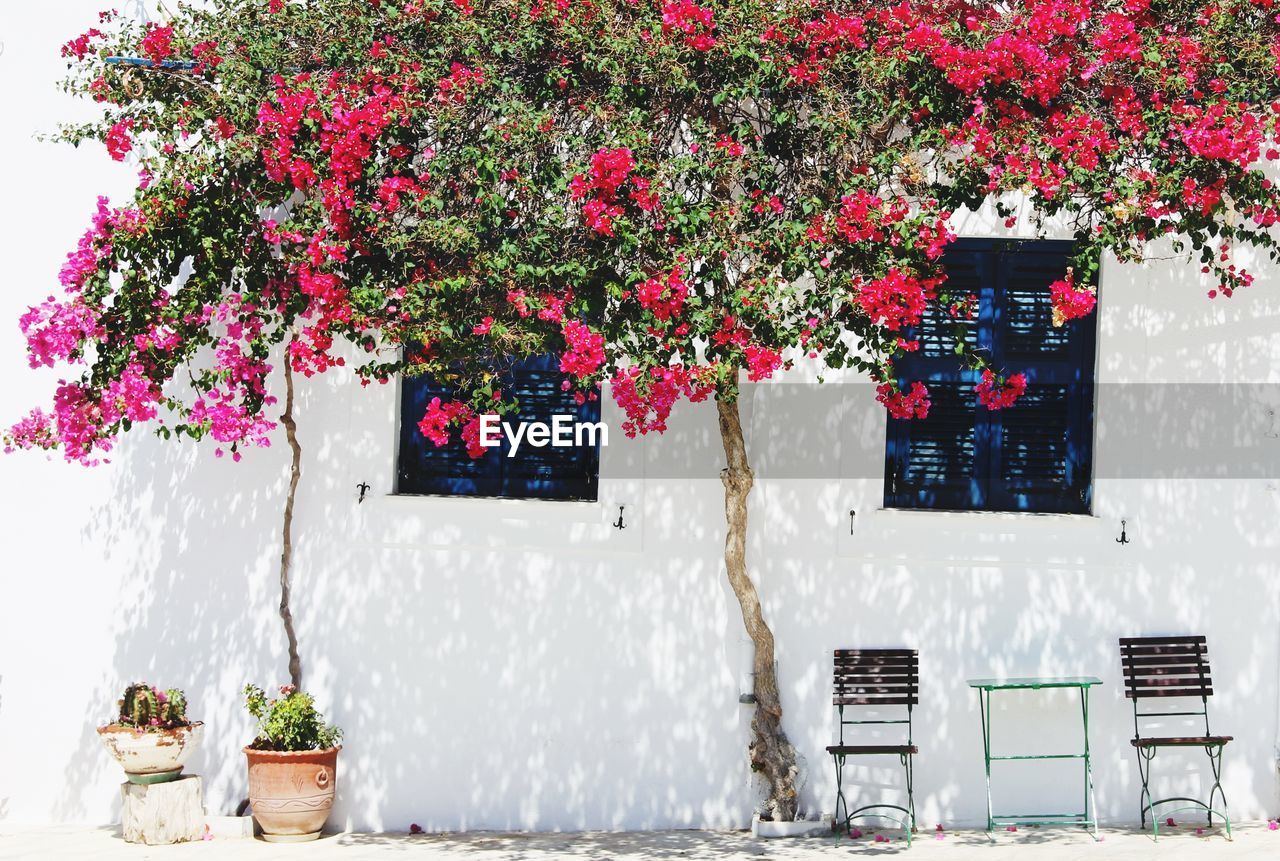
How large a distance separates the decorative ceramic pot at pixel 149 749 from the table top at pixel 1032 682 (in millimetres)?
4087

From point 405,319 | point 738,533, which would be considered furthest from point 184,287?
point 738,533

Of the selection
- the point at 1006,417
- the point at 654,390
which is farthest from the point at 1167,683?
the point at 654,390

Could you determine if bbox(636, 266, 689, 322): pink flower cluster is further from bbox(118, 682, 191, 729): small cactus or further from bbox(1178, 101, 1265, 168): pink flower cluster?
bbox(118, 682, 191, 729): small cactus

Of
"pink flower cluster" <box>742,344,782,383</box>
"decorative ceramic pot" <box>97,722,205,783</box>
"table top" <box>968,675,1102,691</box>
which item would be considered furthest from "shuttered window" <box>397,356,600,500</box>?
"table top" <box>968,675,1102,691</box>

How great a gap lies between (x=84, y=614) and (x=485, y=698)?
2.23 metres

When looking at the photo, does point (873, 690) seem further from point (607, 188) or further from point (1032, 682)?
point (607, 188)

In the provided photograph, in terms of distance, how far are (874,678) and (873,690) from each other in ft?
0.20

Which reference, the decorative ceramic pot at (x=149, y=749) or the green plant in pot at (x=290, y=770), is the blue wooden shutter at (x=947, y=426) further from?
the decorative ceramic pot at (x=149, y=749)

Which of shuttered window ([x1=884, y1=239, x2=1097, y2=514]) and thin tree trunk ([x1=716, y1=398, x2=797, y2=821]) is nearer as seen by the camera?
thin tree trunk ([x1=716, y1=398, x2=797, y2=821])

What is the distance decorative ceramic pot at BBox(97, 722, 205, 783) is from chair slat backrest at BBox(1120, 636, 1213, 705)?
4897 mm

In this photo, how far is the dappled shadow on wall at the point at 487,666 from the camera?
26.8ft

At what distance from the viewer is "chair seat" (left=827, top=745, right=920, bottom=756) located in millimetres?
7770

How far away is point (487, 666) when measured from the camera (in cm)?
821

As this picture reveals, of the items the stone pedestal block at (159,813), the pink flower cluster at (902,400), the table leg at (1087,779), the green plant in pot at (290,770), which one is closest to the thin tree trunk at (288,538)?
the green plant in pot at (290,770)
